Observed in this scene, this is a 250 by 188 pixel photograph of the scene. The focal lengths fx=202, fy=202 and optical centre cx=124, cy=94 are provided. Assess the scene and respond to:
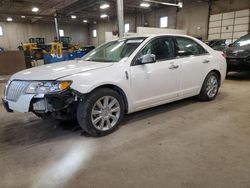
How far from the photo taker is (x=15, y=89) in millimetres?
2604

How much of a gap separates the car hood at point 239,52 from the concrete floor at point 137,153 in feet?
11.3

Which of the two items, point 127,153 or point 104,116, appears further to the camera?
point 104,116

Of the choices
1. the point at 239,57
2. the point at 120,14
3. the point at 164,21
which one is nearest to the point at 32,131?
the point at 120,14

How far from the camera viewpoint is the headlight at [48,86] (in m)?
2.41

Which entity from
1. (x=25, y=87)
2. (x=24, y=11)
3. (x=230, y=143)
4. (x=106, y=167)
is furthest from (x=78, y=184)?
(x=24, y=11)

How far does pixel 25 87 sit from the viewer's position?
8.21 feet

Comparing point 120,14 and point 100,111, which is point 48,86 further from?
point 120,14

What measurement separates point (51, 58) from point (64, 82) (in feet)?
32.4

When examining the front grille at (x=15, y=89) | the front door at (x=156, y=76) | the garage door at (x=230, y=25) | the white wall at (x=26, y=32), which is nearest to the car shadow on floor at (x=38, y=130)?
the front door at (x=156, y=76)

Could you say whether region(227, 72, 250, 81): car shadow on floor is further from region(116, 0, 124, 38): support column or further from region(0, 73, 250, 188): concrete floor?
region(116, 0, 124, 38): support column

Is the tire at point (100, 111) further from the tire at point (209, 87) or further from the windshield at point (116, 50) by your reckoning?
the tire at point (209, 87)

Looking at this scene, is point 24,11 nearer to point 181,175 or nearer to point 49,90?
point 49,90

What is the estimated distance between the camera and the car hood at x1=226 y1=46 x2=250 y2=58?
20.3ft

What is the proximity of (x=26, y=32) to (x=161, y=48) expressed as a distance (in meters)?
26.7
